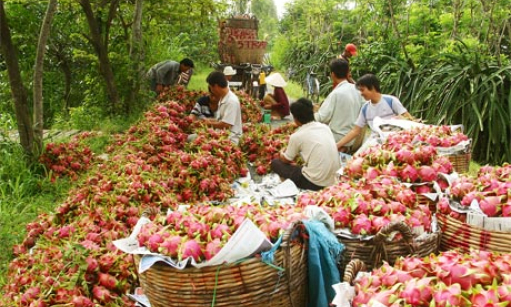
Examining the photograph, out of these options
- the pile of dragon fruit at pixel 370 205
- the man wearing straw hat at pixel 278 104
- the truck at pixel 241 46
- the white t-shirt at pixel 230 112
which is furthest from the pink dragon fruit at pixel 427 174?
the truck at pixel 241 46

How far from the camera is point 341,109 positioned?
546 centimetres

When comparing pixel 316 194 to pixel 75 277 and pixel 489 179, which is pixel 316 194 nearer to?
pixel 489 179

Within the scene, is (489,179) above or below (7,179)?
above

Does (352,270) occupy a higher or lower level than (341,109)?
lower

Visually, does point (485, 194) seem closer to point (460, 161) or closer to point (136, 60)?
point (460, 161)

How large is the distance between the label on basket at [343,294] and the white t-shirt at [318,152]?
2590 millimetres

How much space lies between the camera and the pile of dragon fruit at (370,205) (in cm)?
235

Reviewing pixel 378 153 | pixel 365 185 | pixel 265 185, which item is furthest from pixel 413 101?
pixel 365 185

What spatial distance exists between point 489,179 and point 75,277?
217cm

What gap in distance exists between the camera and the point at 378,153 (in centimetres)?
331

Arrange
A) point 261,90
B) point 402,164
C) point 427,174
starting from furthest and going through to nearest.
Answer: point 261,90 < point 402,164 < point 427,174

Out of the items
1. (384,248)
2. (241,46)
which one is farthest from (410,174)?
(241,46)

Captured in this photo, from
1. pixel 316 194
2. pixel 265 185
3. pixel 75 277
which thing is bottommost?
pixel 265 185

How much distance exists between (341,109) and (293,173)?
118 centimetres
